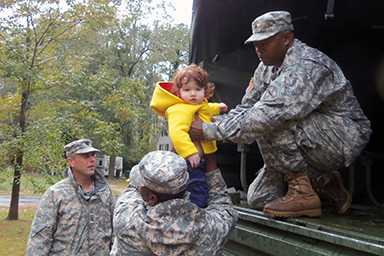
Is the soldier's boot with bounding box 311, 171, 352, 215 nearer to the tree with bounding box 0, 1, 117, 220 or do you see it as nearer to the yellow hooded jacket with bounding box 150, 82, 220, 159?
the yellow hooded jacket with bounding box 150, 82, 220, 159

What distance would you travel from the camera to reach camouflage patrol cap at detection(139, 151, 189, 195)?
1514 mm

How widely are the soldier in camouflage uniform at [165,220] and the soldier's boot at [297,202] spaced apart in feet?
1.88

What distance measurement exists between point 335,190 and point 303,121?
0.60 m

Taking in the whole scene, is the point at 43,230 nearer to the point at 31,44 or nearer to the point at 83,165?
the point at 83,165

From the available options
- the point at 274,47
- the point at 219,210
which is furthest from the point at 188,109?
the point at 274,47

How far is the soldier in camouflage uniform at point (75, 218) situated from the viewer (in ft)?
9.18

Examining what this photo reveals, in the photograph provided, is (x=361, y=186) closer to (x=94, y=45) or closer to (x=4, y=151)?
(x=4, y=151)

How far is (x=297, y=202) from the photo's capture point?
222cm

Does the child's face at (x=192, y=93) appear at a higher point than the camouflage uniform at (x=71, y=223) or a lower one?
higher

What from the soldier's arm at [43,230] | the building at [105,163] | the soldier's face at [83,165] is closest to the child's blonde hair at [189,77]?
the soldier's face at [83,165]

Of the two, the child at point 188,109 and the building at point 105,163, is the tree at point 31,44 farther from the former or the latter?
the building at point 105,163

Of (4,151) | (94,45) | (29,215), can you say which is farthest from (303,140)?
(94,45)

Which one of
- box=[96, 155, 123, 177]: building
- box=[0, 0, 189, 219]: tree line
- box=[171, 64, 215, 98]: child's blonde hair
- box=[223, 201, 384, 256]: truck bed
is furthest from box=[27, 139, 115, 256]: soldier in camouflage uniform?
box=[96, 155, 123, 177]: building

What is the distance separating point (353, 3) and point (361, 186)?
1939mm
